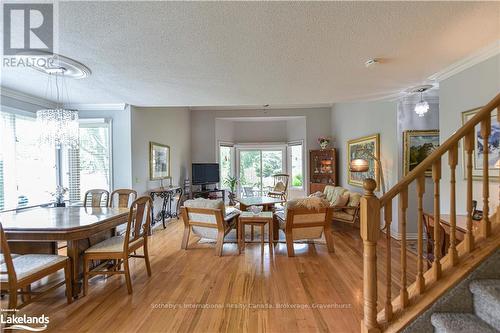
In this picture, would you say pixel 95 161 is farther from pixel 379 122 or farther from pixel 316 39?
pixel 379 122

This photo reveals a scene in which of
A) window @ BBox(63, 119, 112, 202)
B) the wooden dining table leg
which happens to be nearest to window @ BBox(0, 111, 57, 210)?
window @ BBox(63, 119, 112, 202)

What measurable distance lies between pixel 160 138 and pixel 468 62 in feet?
17.8

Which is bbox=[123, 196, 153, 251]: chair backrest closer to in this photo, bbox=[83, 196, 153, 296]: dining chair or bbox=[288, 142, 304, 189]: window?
bbox=[83, 196, 153, 296]: dining chair

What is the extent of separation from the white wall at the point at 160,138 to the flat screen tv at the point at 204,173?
1.20ft

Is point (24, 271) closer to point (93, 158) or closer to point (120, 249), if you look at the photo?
point (120, 249)

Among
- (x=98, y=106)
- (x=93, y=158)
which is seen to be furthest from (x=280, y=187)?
(x=98, y=106)

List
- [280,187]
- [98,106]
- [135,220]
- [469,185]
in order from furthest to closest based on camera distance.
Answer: [280,187], [98,106], [135,220], [469,185]

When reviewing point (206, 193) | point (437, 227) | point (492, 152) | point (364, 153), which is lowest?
point (206, 193)

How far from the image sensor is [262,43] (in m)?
2.20

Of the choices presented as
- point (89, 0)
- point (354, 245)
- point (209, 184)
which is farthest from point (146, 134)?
point (354, 245)

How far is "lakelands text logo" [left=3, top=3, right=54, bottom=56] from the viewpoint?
1.72 meters

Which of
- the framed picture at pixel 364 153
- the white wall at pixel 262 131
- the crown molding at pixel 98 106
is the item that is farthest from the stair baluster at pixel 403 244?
the white wall at pixel 262 131

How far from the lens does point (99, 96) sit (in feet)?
12.9

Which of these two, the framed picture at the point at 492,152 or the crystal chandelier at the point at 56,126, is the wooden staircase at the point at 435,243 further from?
the crystal chandelier at the point at 56,126
